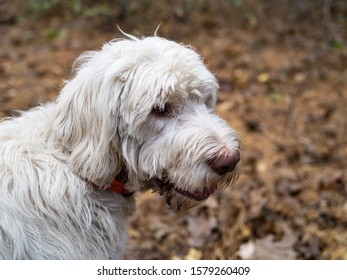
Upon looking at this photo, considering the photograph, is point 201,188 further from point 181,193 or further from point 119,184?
point 119,184

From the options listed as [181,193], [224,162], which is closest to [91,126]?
[181,193]

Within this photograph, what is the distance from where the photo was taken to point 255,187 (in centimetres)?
483

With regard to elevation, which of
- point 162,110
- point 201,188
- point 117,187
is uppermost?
point 162,110

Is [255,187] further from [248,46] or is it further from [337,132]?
[248,46]

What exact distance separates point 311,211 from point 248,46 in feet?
14.5

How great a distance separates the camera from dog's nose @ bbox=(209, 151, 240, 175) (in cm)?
267

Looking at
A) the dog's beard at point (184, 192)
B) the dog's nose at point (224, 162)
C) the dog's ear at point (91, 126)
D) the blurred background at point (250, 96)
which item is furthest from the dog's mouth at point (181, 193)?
the blurred background at point (250, 96)

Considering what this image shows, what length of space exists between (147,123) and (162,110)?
11cm

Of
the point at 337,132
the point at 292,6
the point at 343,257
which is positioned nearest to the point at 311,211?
→ the point at 343,257

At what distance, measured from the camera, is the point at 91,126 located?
2.76m

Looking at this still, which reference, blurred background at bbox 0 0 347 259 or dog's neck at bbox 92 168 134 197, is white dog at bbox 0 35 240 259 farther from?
blurred background at bbox 0 0 347 259

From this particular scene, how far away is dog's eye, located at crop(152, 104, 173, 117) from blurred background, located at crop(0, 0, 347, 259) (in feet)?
4.45

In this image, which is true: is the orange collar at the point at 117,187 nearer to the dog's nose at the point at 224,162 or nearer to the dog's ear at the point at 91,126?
the dog's ear at the point at 91,126

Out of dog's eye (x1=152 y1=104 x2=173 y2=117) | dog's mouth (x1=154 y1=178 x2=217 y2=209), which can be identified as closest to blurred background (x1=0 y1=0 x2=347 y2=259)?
dog's mouth (x1=154 y1=178 x2=217 y2=209)
